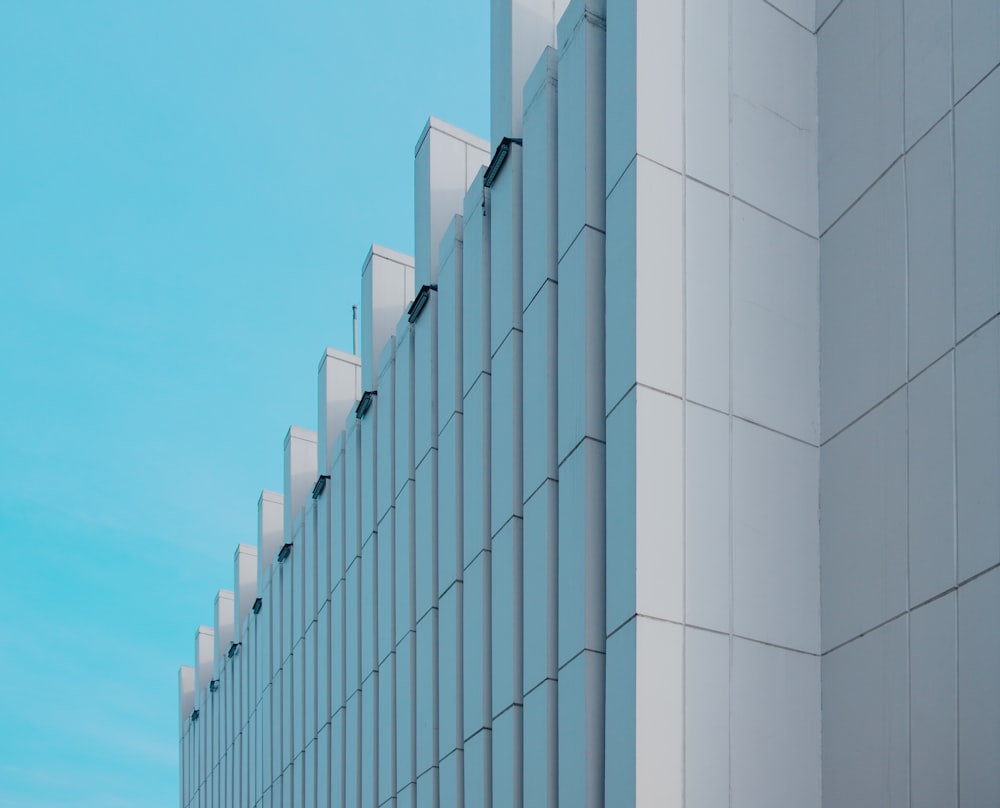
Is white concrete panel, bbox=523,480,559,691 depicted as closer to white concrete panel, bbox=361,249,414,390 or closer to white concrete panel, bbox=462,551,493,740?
white concrete panel, bbox=462,551,493,740

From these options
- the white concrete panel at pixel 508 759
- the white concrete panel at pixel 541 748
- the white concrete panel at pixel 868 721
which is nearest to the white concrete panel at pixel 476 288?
the white concrete panel at pixel 508 759

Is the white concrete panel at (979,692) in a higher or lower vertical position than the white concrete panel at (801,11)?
lower

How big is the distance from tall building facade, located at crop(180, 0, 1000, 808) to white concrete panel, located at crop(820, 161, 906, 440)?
0.05 m

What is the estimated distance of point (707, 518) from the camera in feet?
60.3

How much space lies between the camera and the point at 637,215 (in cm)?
1888

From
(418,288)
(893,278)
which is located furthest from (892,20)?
(418,288)

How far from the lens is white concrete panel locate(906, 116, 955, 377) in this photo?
1725 cm

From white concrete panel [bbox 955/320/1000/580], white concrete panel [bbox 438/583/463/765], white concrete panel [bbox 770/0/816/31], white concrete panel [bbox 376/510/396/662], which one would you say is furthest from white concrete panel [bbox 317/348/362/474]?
white concrete panel [bbox 955/320/1000/580]

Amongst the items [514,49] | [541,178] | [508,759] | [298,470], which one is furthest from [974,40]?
[298,470]

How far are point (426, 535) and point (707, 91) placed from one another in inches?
379

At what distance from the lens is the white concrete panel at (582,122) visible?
20453 mm

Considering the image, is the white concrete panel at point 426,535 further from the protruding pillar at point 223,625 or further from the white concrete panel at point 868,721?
the protruding pillar at point 223,625

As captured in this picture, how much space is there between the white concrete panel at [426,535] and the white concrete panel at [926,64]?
10.7 metres

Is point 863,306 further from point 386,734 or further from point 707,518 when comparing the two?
point 386,734
